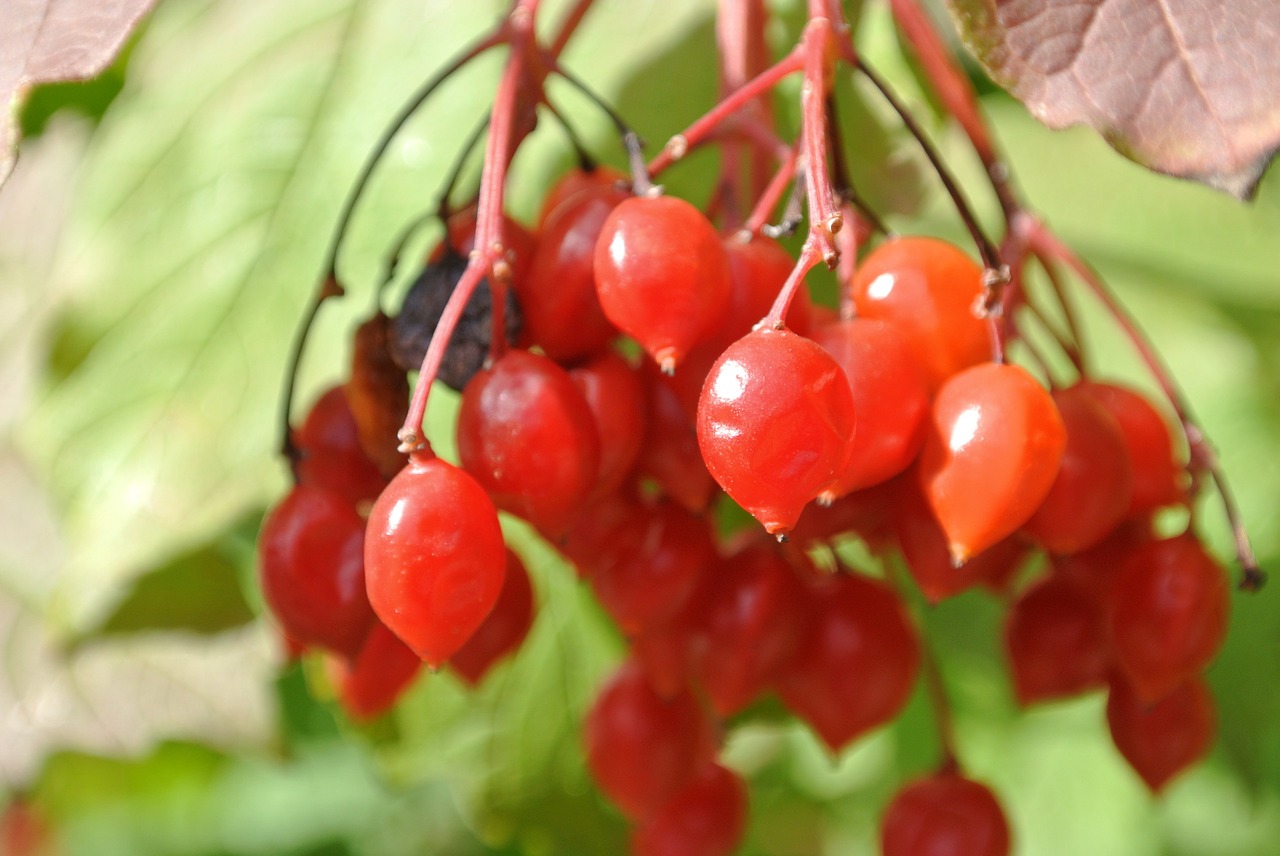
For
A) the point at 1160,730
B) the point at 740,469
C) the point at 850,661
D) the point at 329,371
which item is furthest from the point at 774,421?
the point at 329,371

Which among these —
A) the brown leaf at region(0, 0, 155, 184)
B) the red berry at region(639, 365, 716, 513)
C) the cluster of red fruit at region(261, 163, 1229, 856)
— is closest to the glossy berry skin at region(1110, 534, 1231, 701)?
the cluster of red fruit at region(261, 163, 1229, 856)

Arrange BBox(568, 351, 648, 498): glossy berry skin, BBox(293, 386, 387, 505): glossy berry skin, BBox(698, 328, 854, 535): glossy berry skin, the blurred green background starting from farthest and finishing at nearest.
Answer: the blurred green background → BBox(293, 386, 387, 505): glossy berry skin → BBox(568, 351, 648, 498): glossy berry skin → BBox(698, 328, 854, 535): glossy berry skin

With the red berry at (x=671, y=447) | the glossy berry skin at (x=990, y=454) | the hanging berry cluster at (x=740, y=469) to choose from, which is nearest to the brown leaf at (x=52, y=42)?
the hanging berry cluster at (x=740, y=469)

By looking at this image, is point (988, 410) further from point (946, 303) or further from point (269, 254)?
point (269, 254)

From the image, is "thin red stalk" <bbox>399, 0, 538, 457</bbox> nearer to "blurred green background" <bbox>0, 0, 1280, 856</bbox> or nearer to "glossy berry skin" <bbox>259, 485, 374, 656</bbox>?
"glossy berry skin" <bbox>259, 485, 374, 656</bbox>

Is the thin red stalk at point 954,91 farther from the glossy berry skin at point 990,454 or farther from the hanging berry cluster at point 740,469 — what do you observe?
the glossy berry skin at point 990,454

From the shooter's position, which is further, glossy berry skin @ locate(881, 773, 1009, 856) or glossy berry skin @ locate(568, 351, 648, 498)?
glossy berry skin @ locate(881, 773, 1009, 856)

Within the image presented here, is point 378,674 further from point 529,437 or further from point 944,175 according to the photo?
point 944,175

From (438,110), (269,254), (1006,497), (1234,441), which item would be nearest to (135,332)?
(269,254)

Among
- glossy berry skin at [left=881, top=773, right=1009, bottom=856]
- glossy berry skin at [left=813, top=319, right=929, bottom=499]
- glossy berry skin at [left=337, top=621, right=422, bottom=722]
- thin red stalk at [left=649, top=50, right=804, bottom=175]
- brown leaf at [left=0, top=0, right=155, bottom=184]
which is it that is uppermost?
brown leaf at [left=0, top=0, right=155, bottom=184]
